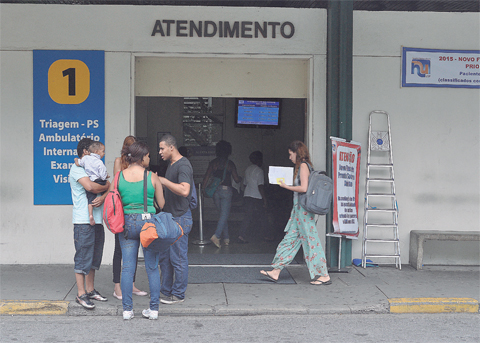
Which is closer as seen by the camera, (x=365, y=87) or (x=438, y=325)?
(x=438, y=325)

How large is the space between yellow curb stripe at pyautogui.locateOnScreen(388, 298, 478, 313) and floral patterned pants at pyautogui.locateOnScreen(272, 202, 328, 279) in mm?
1018

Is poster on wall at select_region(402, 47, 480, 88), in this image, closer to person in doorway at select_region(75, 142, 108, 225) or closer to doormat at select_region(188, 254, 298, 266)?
doormat at select_region(188, 254, 298, 266)

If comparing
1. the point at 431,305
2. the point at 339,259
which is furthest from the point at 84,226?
the point at 431,305

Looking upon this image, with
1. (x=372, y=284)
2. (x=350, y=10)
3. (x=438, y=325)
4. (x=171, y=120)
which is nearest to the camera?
(x=438, y=325)

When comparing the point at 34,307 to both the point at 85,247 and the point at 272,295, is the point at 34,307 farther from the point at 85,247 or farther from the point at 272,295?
the point at 272,295

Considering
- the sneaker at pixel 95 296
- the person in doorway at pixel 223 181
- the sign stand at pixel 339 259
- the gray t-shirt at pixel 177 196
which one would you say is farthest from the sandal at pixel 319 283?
the person in doorway at pixel 223 181

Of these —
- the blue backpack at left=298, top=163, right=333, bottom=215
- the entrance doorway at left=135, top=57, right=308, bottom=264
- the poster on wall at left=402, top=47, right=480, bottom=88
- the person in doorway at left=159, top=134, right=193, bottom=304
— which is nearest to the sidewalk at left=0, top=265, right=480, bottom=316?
the person in doorway at left=159, top=134, right=193, bottom=304

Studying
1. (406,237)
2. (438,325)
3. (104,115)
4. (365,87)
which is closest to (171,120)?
(104,115)

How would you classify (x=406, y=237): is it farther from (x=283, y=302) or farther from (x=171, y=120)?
(x=171, y=120)

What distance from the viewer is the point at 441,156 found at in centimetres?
761

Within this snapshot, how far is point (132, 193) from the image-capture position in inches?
190

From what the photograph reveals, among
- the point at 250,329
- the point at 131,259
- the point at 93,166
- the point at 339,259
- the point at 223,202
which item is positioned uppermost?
the point at 93,166

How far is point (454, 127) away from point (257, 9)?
11.5 ft

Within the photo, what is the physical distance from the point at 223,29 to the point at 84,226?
12.1ft
